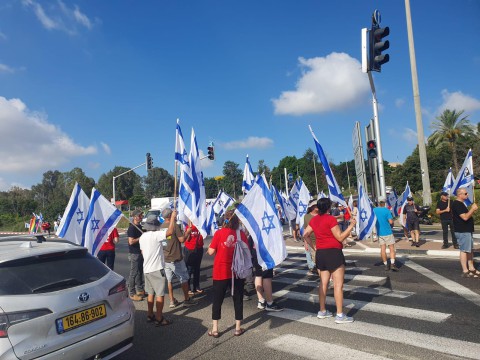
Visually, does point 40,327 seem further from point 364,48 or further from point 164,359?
point 364,48

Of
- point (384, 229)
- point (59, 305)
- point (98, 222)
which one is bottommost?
point (59, 305)

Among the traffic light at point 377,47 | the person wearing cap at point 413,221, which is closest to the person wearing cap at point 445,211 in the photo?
the person wearing cap at point 413,221

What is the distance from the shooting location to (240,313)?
521 centimetres

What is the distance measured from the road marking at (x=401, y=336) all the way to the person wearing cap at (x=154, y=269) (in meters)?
1.83

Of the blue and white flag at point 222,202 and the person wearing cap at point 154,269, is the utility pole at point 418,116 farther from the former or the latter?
the person wearing cap at point 154,269

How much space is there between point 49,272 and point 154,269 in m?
2.13

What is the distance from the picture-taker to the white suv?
3.33 m

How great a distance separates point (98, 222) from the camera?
7.38m

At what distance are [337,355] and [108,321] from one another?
256 cm

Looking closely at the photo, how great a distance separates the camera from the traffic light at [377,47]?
34.7 feet

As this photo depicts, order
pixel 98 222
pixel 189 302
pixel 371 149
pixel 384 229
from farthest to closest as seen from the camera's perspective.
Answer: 1. pixel 371 149
2. pixel 384 229
3. pixel 98 222
4. pixel 189 302

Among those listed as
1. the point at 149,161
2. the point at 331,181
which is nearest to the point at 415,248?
the point at 331,181

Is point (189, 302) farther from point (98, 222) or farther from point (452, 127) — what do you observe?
point (452, 127)

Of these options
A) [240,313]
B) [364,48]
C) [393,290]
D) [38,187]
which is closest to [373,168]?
[364,48]
